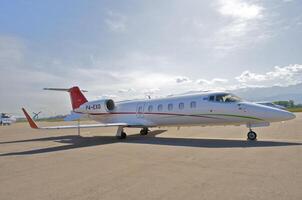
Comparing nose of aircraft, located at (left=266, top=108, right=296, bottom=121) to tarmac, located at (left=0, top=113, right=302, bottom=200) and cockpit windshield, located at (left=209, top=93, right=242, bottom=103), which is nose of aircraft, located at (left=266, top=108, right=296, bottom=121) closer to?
cockpit windshield, located at (left=209, top=93, right=242, bottom=103)

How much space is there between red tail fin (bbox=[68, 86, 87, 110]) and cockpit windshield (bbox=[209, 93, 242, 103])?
40.0 ft

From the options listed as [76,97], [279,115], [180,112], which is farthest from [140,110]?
[279,115]

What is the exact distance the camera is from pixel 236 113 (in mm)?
13477

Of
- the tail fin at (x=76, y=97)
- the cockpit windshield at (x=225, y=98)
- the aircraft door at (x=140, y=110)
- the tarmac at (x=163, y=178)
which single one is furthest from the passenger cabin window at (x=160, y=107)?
the tarmac at (x=163, y=178)

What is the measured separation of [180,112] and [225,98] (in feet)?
9.57

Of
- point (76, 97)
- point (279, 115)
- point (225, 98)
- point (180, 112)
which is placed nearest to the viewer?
point (279, 115)

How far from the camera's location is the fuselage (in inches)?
508

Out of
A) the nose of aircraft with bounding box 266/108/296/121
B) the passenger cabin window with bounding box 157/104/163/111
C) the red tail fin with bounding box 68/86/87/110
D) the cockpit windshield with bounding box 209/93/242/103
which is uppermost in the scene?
the red tail fin with bounding box 68/86/87/110

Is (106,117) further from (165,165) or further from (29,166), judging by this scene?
(165,165)

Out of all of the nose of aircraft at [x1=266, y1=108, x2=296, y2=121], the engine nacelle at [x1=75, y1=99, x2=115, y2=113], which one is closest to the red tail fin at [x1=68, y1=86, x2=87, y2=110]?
the engine nacelle at [x1=75, y1=99, x2=115, y2=113]

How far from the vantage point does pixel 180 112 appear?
1588 centimetres

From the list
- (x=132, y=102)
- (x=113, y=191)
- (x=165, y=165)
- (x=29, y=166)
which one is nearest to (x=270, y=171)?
(x=165, y=165)

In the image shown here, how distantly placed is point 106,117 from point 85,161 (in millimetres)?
12066

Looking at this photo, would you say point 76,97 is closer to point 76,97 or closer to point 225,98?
point 76,97
